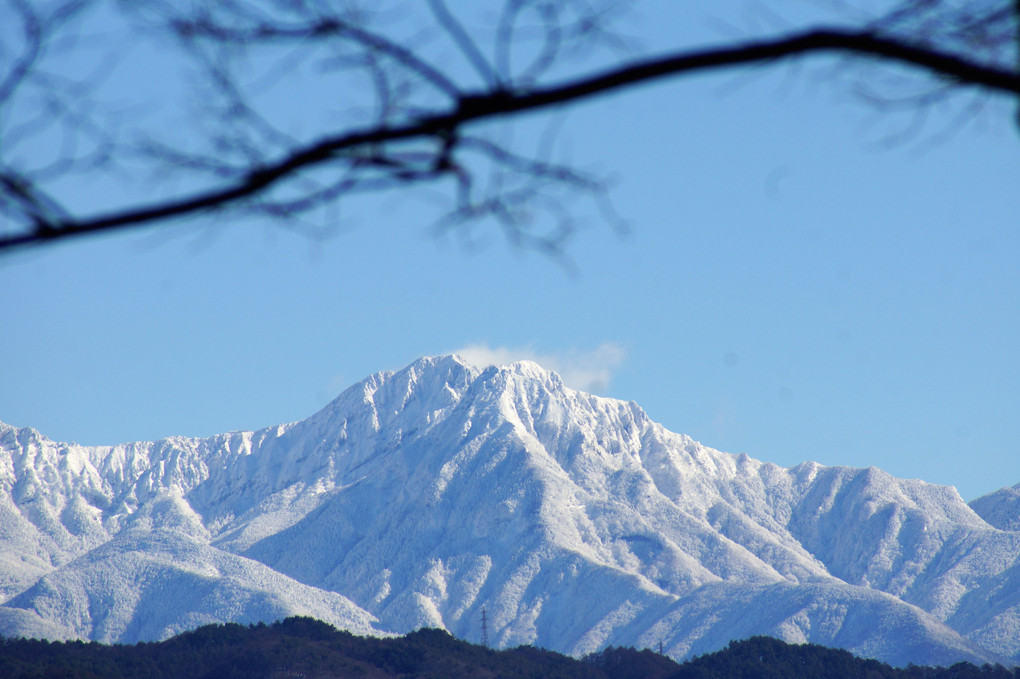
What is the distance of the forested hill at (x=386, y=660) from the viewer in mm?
52250

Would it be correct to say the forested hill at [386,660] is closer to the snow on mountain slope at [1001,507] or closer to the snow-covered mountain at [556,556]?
the snow-covered mountain at [556,556]

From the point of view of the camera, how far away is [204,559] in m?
151

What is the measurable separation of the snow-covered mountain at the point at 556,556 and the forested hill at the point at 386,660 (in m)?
48.5

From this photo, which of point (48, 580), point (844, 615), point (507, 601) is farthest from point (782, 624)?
point (48, 580)

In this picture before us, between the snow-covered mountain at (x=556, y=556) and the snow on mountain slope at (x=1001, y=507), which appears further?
the snow on mountain slope at (x=1001, y=507)

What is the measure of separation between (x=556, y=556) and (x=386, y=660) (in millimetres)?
93782

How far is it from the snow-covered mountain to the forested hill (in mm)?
48467

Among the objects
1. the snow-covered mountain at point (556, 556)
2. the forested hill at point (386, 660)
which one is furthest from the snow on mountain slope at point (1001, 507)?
the forested hill at point (386, 660)

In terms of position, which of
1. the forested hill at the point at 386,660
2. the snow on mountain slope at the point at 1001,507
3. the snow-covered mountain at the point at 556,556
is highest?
the snow on mountain slope at the point at 1001,507

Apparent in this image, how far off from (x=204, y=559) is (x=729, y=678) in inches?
4342

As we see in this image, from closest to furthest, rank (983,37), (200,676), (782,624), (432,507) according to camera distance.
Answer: (983,37), (200,676), (782,624), (432,507)

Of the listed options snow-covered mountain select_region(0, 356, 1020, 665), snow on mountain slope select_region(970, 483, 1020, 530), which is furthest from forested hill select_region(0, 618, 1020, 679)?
snow on mountain slope select_region(970, 483, 1020, 530)

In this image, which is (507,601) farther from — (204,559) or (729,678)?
(729,678)

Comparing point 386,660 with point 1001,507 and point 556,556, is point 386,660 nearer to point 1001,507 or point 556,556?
point 556,556
